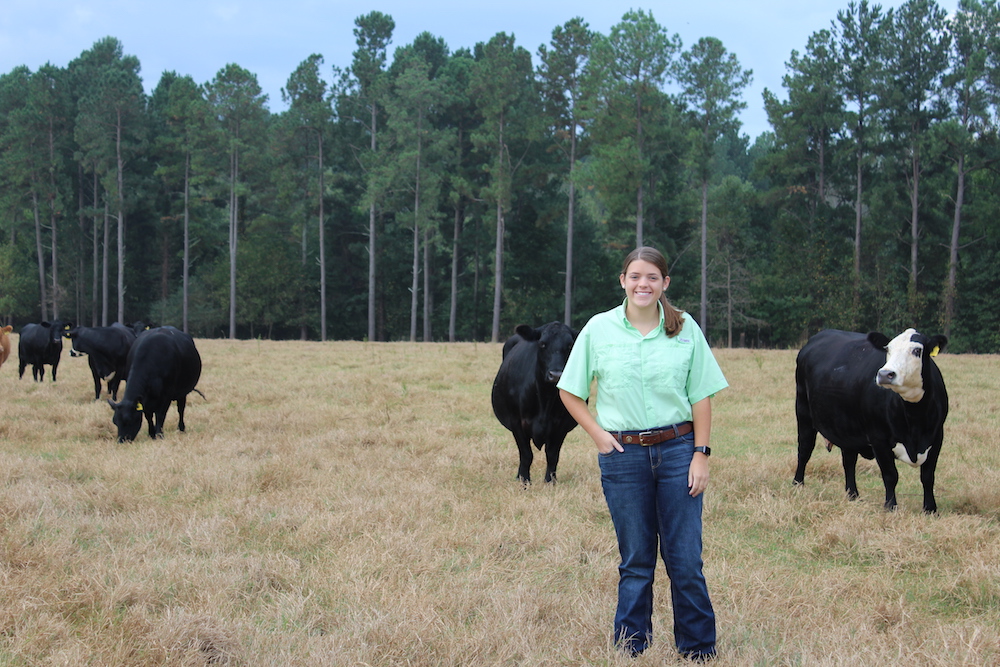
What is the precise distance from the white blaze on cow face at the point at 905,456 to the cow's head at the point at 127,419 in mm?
7789

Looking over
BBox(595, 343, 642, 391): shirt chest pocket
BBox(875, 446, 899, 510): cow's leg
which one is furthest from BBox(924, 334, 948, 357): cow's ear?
BBox(595, 343, 642, 391): shirt chest pocket

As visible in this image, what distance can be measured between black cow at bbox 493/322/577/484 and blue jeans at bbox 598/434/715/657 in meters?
3.21

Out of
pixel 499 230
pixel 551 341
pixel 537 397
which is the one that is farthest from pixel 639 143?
pixel 551 341

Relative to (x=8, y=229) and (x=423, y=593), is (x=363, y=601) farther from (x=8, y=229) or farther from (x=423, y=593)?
(x=8, y=229)

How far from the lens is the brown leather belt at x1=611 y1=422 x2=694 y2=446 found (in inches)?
128

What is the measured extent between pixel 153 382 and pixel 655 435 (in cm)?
795

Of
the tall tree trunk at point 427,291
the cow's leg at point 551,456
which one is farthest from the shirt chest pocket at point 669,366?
the tall tree trunk at point 427,291

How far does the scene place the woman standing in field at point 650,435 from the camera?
10.8ft

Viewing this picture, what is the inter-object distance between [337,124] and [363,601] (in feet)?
150

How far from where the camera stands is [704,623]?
3357mm

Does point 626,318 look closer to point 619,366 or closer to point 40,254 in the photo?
point 619,366

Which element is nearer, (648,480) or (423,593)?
(648,480)

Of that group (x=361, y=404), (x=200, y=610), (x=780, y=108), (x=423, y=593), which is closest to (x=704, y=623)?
(x=423, y=593)

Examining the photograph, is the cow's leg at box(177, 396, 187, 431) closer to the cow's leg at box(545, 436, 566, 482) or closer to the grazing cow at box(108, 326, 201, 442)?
the grazing cow at box(108, 326, 201, 442)
